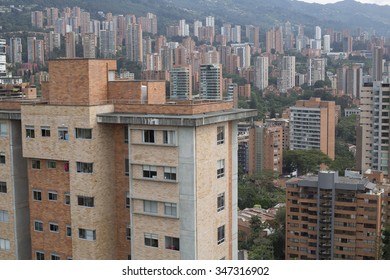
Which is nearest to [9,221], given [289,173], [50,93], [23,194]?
[23,194]

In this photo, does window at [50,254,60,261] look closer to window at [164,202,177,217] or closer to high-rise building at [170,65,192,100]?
window at [164,202,177,217]

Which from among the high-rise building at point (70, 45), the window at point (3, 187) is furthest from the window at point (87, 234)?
the high-rise building at point (70, 45)

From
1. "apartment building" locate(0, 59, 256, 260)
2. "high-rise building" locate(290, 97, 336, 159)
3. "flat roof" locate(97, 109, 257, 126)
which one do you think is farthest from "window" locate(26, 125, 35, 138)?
"high-rise building" locate(290, 97, 336, 159)

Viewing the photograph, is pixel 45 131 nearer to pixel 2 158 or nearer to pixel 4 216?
pixel 2 158

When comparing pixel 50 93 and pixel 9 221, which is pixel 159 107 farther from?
pixel 9 221

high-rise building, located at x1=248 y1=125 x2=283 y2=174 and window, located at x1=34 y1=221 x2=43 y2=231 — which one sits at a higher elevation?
window, located at x1=34 y1=221 x2=43 y2=231

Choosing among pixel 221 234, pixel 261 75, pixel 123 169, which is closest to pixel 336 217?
pixel 221 234

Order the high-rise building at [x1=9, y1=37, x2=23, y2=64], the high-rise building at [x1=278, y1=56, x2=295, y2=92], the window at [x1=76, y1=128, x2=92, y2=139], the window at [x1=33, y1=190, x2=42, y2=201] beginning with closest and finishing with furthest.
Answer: the window at [x1=76, y1=128, x2=92, y2=139], the window at [x1=33, y1=190, x2=42, y2=201], the high-rise building at [x1=9, y1=37, x2=23, y2=64], the high-rise building at [x1=278, y1=56, x2=295, y2=92]

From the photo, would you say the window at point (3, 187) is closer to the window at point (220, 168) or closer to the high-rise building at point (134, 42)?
the window at point (220, 168)
